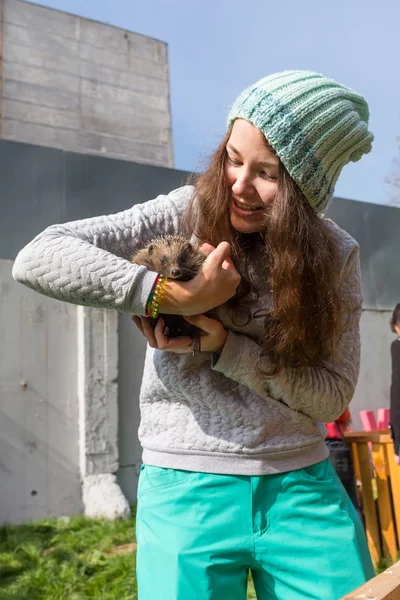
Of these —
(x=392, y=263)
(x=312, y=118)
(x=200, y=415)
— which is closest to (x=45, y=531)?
(x=200, y=415)

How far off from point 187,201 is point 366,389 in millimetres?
6719

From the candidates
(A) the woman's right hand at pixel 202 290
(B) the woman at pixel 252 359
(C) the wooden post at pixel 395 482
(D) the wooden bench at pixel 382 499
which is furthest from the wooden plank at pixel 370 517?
(A) the woman's right hand at pixel 202 290

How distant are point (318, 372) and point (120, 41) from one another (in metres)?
16.7

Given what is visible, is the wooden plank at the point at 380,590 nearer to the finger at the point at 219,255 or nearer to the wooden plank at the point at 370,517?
the finger at the point at 219,255

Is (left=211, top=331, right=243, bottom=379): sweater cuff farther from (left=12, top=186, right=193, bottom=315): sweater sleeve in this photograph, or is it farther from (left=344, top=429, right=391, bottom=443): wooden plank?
(left=344, top=429, right=391, bottom=443): wooden plank

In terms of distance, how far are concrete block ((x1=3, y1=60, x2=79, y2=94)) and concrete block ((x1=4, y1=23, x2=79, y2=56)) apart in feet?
1.83

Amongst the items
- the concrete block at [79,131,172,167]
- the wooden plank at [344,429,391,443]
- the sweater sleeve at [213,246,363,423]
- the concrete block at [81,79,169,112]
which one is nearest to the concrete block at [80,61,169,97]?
the concrete block at [81,79,169,112]

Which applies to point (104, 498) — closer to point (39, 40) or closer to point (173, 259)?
point (173, 259)

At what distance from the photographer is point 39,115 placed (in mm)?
14469

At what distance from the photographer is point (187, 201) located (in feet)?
6.42

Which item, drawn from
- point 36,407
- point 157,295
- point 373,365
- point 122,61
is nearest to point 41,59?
point 122,61

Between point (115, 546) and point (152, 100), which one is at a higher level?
point (152, 100)

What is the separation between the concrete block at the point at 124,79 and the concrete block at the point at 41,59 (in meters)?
0.31

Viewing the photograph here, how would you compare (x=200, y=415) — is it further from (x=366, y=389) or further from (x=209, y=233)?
(x=366, y=389)
